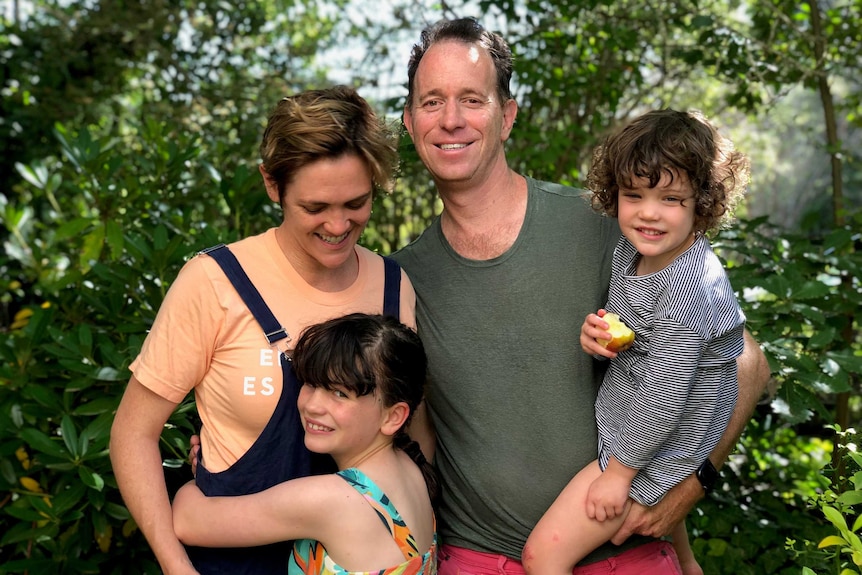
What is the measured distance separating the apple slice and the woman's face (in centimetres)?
68

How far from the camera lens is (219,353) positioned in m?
2.27

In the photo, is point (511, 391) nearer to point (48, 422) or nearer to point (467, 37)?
point (467, 37)

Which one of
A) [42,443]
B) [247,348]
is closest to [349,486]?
[247,348]

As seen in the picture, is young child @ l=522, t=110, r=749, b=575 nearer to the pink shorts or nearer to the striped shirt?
the striped shirt

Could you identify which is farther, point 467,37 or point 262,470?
point 467,37

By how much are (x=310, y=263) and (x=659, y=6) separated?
373 centimetres

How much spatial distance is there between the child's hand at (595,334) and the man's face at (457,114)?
570 millimetres

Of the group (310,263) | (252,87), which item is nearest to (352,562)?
(310,263)

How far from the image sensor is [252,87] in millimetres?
7148

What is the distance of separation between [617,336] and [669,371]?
0.15 metres

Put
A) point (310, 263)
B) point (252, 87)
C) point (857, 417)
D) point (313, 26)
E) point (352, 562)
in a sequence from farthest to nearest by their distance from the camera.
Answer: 1. point (313, 26)
2. point (252, 87)
3. point (857, 417)
4. point (310, 263)
5. point (352, 562)

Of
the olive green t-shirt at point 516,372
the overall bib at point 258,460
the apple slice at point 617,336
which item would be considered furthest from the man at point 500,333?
the overall bib at point 258,460

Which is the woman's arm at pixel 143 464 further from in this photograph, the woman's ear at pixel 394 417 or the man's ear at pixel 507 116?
the man's ear at pixel 507 116

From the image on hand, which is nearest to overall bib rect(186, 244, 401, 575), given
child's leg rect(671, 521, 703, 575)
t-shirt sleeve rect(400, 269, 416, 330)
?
t-shirt sleeve rect(400, 269, 416, 330)
